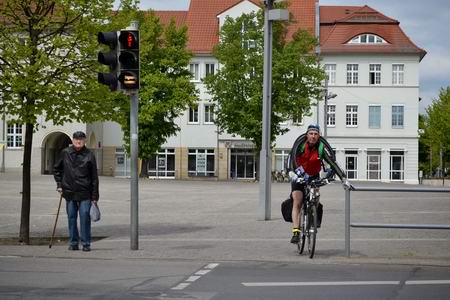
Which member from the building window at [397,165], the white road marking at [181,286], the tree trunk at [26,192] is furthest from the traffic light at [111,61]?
the building window at [397,165]

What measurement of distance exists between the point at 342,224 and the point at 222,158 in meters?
59.8

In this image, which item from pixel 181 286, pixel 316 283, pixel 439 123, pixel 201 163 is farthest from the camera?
pixel 201 163

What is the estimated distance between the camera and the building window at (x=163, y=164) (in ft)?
263

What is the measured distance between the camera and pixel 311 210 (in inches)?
488

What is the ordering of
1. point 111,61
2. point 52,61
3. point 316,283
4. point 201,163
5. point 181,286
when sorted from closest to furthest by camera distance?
point 181,286
point 316,283
point 111,61
point 52,61
point 201,163

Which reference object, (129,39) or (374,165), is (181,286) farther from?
(374,165)

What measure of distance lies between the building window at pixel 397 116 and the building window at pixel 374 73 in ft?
9.44

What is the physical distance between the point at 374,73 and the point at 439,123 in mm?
7560

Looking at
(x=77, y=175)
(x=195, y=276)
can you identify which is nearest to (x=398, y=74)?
(x=77, y=175)

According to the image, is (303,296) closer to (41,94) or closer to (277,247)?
(277,247)

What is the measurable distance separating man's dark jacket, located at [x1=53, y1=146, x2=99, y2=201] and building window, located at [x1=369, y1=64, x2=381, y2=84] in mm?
68211

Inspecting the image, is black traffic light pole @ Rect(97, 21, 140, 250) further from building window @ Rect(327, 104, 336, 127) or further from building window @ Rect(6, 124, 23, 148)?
building window @ Rect(327, 104, 336, 127)

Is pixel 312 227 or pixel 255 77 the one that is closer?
pixel 312 227

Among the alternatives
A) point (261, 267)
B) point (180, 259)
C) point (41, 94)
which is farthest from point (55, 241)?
point (261, 267)
